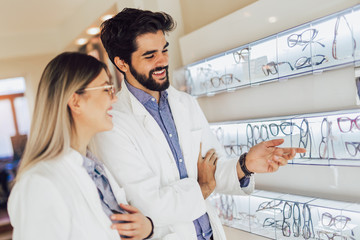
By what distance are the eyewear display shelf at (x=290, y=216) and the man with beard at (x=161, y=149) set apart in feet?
0.68

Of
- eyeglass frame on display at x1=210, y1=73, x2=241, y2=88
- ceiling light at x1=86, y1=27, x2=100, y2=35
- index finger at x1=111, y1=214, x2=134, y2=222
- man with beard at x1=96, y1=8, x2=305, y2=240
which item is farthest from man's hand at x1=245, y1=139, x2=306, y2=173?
ceiling light at x1=86, y1=27, x2=100, y2=35

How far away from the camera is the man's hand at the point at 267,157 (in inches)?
54.2

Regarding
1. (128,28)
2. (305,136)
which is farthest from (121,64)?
(305,136)

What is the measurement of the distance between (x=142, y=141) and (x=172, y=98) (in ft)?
1.01

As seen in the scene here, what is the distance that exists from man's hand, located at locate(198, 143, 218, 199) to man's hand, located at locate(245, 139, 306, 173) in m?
0.17

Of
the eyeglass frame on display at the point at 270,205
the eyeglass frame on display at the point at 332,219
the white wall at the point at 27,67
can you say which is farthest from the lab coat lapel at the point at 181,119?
the white wall at the point at 27,67

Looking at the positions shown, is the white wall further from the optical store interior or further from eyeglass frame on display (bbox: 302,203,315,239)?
eyeglass frame on display (bbox: 302,203,315,239)

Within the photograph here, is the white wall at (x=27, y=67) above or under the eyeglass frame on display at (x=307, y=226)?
above

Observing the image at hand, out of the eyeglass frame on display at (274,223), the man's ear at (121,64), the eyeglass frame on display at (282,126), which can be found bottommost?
the eyeglass frame on display at (274,223)

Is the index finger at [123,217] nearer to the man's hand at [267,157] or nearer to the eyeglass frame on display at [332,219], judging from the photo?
the man's hand at [267,157]

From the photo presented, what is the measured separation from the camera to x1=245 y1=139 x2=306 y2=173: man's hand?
1377 millimetres

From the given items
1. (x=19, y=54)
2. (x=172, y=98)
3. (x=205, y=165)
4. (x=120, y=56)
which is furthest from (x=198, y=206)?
(x=19, y=54)

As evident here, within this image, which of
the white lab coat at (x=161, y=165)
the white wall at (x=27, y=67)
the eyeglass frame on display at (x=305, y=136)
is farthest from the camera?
the white wall at (x=27, y=67)

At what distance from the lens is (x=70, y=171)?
1082mm
